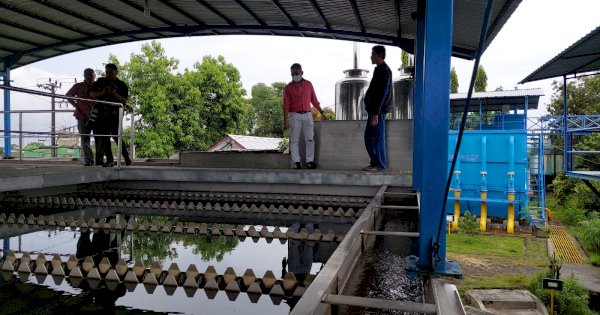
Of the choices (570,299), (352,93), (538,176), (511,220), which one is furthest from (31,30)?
(538,176)

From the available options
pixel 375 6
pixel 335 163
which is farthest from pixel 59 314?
pixel 375 6

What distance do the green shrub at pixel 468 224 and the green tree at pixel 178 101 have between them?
19195 millimetres

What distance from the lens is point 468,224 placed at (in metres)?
18.5

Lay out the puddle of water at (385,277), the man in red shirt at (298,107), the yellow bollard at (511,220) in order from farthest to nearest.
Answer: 1. the yellow bollard at (511,220)
2. the man in red shirt at (298,107)
3. the puddle of water at (385,277)

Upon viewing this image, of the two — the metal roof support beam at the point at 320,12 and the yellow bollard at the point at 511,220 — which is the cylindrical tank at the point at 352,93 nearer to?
the metal roof support beam at the point at 320,12

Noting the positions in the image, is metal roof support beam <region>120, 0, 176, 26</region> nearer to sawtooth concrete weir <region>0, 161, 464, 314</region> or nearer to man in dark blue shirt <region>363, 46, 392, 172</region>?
sawtooth concrete weir <region>0, 161, 464, 314</region>

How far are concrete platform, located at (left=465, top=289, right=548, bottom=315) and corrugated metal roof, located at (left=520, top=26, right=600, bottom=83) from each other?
20.6ft

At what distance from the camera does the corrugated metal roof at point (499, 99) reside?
21.5 m

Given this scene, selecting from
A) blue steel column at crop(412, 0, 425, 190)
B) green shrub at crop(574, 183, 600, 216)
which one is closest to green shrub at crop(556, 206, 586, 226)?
green shrub at crop(574, 183, 600, 216)

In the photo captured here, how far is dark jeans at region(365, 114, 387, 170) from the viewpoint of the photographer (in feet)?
A: 20.5

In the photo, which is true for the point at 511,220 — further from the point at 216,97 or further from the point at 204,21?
the point at 216,97

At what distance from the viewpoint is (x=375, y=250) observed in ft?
10.3

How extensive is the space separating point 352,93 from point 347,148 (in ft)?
8.43

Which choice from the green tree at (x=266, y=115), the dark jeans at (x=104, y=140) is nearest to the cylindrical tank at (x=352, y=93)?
the dark jeans at (x=104, y=140)
